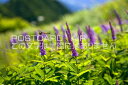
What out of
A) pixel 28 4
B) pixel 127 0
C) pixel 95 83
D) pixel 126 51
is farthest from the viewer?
pixel 28 4

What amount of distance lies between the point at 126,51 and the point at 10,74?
4.51 ft

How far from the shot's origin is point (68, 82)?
279cm

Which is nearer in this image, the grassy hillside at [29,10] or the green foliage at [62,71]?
the green foliage at [62,71]

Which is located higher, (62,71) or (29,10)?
(29,10)

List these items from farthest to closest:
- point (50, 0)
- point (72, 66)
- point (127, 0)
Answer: point (50, 0)
point (127, 0)
point (72, 66)

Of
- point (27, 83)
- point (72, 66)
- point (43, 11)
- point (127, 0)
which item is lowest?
point (27, 83)

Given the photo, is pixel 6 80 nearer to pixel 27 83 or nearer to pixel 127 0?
pixel 27 83

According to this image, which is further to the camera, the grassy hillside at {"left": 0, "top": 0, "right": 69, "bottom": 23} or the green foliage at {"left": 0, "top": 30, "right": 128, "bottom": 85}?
the grassy hillside at {"left": 0, "top": 0, "right": 69, "bottom": 23}

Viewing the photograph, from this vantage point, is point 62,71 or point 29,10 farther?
point 29,10

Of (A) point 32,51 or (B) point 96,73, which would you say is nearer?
(B) point 96,73

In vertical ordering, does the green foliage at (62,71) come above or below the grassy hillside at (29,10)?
below

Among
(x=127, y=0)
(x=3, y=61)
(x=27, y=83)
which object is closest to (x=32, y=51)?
(x=3, y=61)

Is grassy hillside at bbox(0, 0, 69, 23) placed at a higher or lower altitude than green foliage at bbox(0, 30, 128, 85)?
higher

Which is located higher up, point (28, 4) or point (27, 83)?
point (28, 4)
